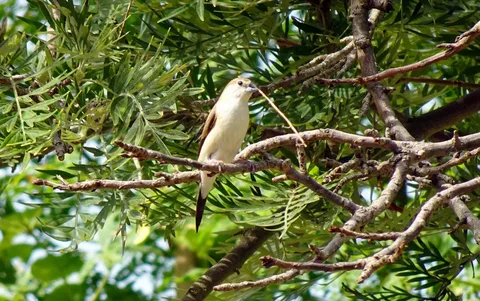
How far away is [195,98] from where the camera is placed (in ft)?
6.85

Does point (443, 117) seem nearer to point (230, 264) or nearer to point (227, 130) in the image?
point (227, 130)

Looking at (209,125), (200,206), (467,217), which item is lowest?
(200,206)

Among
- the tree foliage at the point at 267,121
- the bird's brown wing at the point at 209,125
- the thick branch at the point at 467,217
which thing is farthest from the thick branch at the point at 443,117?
the thick branch at the point at 467,217

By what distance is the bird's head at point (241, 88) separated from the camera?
204 centimetres

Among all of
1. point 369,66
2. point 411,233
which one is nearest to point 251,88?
point 369,66

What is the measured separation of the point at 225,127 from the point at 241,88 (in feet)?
0.48

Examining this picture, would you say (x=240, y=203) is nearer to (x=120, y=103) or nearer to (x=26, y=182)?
(x=120, y=103)

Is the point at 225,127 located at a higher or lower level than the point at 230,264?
higher

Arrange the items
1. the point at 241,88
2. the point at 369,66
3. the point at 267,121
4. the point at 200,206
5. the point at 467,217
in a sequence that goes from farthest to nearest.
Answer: the point at 267,121, the point at 241,88, the point at 200,206, the point at 369,66, the point at 467,217

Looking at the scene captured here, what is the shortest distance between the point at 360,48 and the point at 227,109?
393 millimetres

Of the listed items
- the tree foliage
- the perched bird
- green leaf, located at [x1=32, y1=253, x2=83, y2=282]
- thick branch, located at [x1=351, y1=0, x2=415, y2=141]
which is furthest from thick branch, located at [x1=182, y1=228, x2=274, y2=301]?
green leaf, located at [x1=32, y1=253, x2=83, y2=282]

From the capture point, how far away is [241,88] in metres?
2.08

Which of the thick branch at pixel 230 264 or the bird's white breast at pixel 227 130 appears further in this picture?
the thick branch at pixel 230 264

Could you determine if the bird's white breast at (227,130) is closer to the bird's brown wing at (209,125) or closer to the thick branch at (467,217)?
the bird's brown wing at (209,125)
